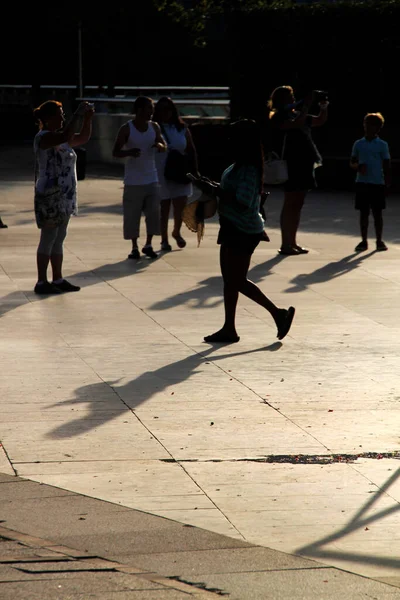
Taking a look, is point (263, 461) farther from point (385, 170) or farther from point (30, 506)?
point (385, 170)

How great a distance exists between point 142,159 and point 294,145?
1.68 metres

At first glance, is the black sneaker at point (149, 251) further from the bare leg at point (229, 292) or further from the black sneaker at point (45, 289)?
the bare leg at point (229, 292)

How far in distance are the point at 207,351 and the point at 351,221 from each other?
922 centimetres

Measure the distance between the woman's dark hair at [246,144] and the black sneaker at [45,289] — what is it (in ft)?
9.79

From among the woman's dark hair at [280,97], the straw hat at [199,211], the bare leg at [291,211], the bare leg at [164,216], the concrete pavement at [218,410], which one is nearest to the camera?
the concrete pavement at [218,410]

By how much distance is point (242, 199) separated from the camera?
29.5ft

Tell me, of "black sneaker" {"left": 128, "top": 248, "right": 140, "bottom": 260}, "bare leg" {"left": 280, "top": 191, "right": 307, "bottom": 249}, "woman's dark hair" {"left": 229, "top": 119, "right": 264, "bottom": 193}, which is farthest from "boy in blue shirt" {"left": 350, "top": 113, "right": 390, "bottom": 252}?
"woman's dark hair" {"left": 229, "top": 119, "right": 264, "bottom": 193}

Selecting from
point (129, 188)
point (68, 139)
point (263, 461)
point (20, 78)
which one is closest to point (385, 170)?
point (129, 188)

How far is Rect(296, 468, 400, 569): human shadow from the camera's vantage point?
15.8 ft

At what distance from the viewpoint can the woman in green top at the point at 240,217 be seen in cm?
902

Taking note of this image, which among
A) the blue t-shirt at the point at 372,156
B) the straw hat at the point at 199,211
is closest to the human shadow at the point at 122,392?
the straw hat at the point at 199,211

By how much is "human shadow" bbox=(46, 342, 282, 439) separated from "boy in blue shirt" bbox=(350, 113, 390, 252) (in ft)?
19.4

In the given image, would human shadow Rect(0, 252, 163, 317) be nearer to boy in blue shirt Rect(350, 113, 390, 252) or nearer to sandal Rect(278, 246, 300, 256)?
sandal Rect(278, 246, 300, 256)

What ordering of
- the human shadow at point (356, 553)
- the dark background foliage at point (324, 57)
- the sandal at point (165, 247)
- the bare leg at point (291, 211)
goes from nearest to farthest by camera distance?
the human shadow at point (356, 553) → the bare leg at point (291, 211) → the sandal at point (165, 247) → the dark background foliage at point (324, 57)
